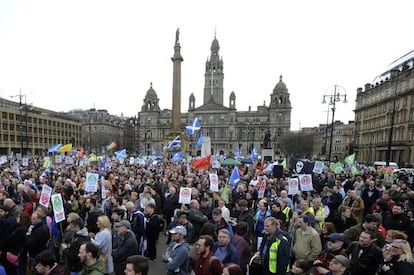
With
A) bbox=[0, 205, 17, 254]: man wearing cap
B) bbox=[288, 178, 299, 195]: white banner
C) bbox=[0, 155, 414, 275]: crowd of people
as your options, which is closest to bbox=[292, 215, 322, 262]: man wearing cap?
bbox=[0, 155, 414, 275]: crowd of people

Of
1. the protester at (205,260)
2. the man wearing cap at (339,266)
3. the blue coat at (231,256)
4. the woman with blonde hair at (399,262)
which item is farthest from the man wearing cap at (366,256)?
the protester at (205,260)

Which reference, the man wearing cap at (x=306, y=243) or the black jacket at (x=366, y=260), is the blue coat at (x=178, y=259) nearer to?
the man wearing cap at (x=306, y=243)

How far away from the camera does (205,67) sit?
119 meters

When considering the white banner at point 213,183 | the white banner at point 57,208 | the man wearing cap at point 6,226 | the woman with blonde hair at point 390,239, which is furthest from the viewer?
the white banner at point 213,183

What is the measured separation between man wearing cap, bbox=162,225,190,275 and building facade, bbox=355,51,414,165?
1664 inches

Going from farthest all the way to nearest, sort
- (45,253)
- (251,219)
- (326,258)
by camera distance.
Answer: (251,219)
(326,258)
(45,253)

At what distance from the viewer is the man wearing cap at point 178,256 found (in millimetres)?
4121

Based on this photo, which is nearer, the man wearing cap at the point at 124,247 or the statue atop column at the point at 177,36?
the man wearing cap at the point at 124,247

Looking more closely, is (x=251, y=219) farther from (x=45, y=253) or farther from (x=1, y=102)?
(x=1, y=102)

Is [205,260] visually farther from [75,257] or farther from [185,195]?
[185,195]

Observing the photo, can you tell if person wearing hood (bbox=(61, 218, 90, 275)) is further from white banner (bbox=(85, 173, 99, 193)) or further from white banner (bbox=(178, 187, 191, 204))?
white banner (bbox=(85, 173, 99, 193))

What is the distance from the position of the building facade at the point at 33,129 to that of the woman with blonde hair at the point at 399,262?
55.1 metres

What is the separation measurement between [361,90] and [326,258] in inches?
2943

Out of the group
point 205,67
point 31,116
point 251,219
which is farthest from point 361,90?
point 31,116
